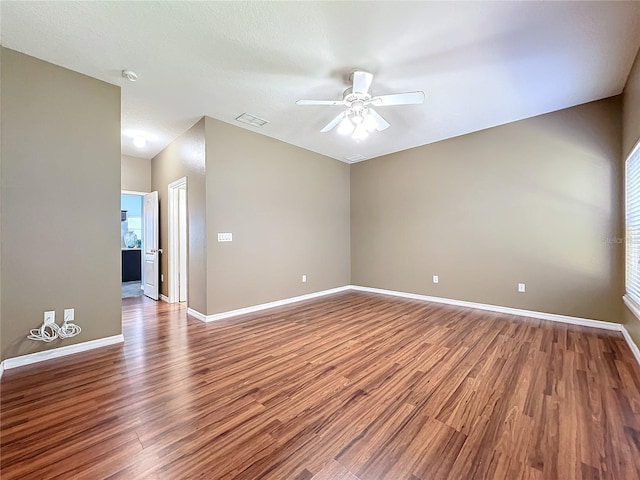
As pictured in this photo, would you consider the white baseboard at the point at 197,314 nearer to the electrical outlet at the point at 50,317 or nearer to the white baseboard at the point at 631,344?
the electrical outlet at the point at 50,317

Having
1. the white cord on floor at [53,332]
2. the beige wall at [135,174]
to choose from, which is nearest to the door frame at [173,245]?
the beige wall at [135,174]

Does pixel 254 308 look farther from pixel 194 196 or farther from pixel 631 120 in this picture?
pixel 631 120

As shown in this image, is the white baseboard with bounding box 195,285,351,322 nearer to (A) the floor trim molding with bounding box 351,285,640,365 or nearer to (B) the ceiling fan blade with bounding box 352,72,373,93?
(A) the floor trim molding with bounding box 351,285,640,365

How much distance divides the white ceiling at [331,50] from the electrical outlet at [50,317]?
7.87 feet

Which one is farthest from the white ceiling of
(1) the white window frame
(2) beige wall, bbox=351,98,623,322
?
(1) the white window frame

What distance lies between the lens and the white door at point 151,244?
502cm

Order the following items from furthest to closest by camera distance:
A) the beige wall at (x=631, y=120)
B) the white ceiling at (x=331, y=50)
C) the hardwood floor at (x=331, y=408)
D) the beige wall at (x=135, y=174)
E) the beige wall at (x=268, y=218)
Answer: the beige wall at (x=135, y=174) → the beige wall at (x=268, y=218) → the beige wall at (x=631, y=120) → the white ceiling at (x=331, y=50) → the hardwood floor at (x=331, y=408)

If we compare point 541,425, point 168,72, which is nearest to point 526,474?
point 541,425

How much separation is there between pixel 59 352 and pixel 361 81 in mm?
3956

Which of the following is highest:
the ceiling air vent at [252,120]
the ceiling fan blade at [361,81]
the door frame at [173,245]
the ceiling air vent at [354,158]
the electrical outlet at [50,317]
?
the ceiling air vent at [354,158]

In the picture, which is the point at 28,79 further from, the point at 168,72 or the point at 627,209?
the point at 627,209

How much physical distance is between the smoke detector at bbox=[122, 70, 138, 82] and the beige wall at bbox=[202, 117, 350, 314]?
38.1 inches

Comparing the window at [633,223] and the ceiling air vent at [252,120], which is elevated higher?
the ceiling air vent at [252,120]

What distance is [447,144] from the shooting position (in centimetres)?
450
